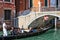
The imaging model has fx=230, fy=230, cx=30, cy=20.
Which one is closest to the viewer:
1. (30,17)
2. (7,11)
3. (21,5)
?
(30,17)

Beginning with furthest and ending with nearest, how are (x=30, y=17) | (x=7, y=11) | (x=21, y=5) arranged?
(x=21, y=5) < (x=7, y=11) < (x=30, y=17)

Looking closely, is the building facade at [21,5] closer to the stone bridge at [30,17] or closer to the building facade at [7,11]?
the building facade at [7,11]

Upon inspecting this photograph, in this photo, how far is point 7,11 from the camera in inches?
835

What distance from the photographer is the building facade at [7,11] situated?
2064cm

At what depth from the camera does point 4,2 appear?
20.9 metres

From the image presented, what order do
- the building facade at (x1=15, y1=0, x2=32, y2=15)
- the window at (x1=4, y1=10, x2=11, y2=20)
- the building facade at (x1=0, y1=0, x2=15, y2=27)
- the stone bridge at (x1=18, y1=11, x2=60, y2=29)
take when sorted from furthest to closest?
the building facade at (x1=15, y1=0, x2=32, y2=15) < the window at (x1=4, y1=10, x2=11, y2=20) < the building facade at (x1=0, y1=0, x2=15, y2=27) < the stone bridge at (x1=18, y1=11, x2=60, y2=29)

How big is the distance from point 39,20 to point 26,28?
4.43 feet

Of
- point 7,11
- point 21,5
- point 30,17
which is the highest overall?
point 21,5

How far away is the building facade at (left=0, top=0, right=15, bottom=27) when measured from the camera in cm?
2064

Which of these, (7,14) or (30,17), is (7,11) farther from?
(30,17)

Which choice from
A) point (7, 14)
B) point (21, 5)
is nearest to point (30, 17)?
point (7, 14)

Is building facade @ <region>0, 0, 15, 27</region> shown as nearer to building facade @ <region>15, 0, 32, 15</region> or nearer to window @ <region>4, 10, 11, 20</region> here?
window @ <region>4, 10, 11, 20</region>

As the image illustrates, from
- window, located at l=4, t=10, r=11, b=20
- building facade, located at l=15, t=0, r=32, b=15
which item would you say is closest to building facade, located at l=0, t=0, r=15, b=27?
window, located at l=4, t=10, r=11, b=20

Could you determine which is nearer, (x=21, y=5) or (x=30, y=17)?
(x=30, y=17)
